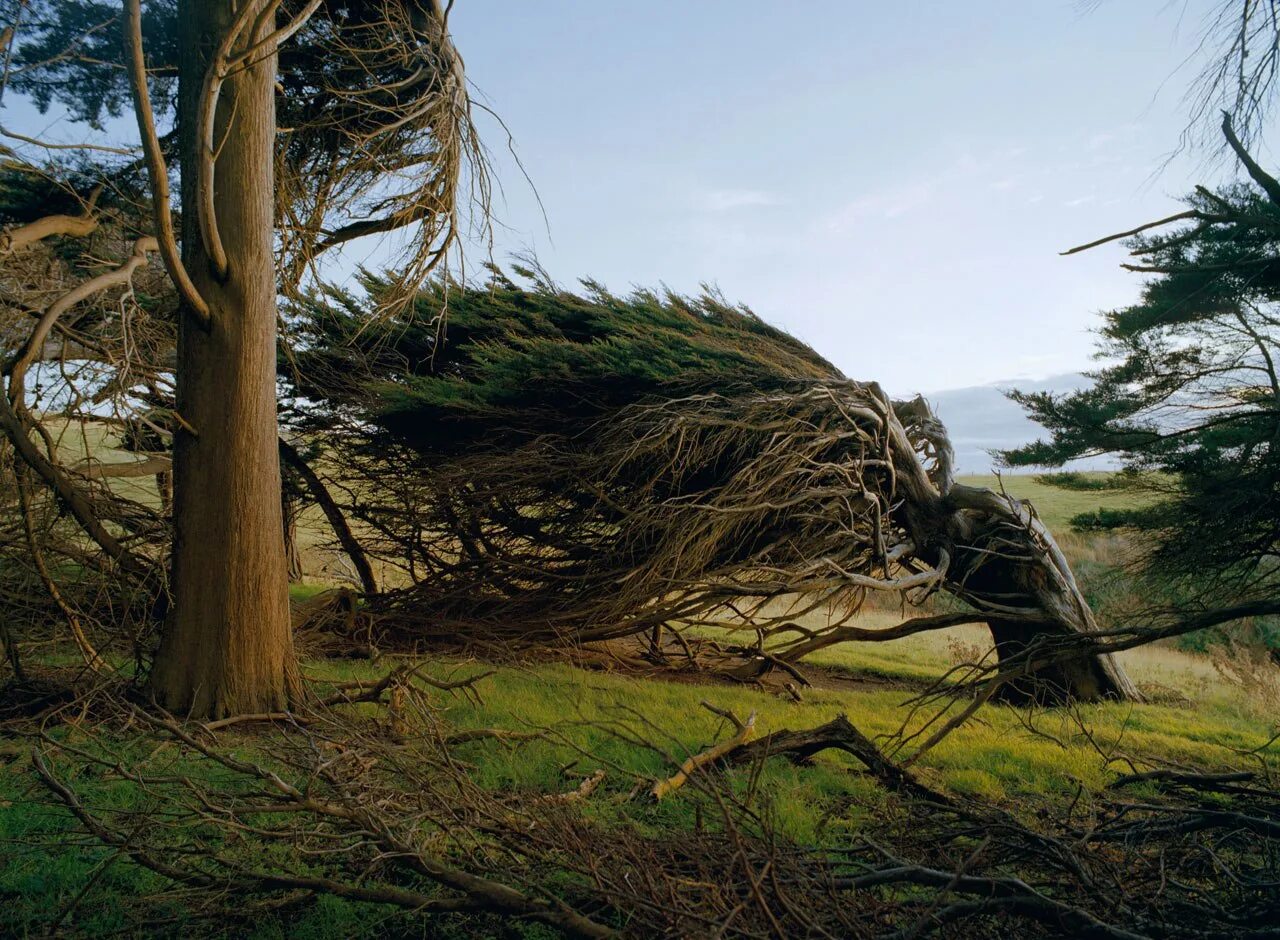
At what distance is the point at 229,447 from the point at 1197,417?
1054cm

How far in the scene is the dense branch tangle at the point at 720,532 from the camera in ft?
28.7

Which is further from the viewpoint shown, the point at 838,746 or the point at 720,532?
the point at 720,532

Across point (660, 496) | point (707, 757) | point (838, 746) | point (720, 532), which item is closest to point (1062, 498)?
point (660, 496)

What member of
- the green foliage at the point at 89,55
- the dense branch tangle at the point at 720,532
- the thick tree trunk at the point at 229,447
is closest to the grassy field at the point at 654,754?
the thick tree trunk at the point at 229,447

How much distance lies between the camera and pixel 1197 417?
10336mm

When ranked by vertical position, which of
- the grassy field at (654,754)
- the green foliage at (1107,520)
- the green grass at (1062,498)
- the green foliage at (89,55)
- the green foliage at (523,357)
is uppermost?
the green foliage at (89,55)

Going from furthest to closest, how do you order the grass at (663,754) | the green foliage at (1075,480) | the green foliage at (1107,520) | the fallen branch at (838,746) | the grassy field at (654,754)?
the green foliage at (1075,480) → the green foliage at (1107,520) → the fallen branch at (838,746) → the grass at (663,754) → the grassy field at (654,754)

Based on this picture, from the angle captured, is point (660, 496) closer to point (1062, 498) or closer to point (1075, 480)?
point (1075, 480)

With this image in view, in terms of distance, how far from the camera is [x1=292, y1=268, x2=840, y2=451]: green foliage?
31.6ft

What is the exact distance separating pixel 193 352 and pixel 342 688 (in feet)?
8.42

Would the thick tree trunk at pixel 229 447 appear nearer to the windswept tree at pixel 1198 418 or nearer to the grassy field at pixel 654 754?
the grassy field at pixel 654 754

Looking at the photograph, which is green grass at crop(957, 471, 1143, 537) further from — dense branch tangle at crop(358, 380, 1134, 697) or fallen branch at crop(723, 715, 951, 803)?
fallen branch at crop(723, 715, 951, 803)

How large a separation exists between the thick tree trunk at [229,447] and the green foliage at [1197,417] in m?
6.37

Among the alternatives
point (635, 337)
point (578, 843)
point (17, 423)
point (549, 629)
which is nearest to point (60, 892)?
point (578, 843)
